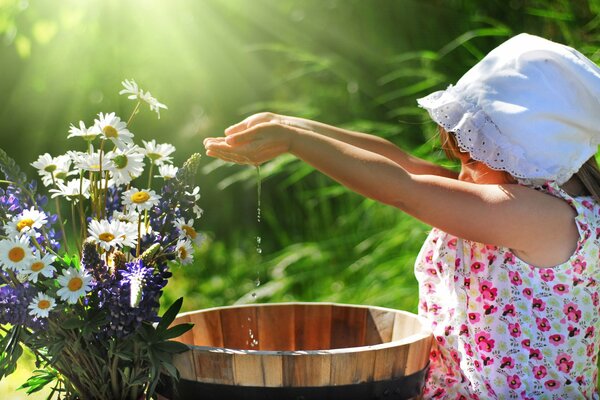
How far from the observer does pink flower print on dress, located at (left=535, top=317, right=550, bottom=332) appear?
68.7 inches

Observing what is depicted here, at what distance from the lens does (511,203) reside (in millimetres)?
1646

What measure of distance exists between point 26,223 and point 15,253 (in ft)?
0.24

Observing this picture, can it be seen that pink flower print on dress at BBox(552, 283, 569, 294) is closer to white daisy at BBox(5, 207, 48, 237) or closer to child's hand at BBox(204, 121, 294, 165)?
child's hand at BBox(204, 121, 294, 165)

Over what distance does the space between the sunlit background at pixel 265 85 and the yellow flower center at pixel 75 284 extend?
173cm

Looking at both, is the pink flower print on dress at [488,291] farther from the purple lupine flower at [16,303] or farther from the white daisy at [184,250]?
the purple lupine flower at [16,303]

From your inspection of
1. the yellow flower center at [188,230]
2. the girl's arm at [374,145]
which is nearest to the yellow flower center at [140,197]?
the yellow flower center at [188,230]

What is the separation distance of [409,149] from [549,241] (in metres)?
1.69

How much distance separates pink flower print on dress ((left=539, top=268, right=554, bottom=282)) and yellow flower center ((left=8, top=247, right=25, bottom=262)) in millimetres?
1015

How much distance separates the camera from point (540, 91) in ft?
5.64

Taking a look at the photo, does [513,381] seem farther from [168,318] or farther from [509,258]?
[168,318]

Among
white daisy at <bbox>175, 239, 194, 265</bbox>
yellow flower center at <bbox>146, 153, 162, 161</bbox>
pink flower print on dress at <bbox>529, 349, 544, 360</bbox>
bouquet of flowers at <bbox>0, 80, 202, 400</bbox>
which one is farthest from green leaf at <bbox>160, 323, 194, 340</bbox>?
pink flower print on dress at <bbox>529, 349, 544, 360</bbox>

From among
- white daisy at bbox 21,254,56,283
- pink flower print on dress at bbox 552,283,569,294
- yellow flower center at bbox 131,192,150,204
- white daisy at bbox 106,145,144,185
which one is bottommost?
pink flower print on dress at bbox 552,283,569,294

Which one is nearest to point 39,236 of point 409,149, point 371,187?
point 371,187

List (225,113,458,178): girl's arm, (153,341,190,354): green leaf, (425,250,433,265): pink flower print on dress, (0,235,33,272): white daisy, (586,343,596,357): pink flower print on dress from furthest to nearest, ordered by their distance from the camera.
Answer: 1. (225,113,458,178): girl's arm
2. (425,250,433,265): pink flower print on dress
3. (586,343,596,357): pink flower print on dress
4. (153,341,190,354): green leaf
5. (0,235,33,272): white daisy
